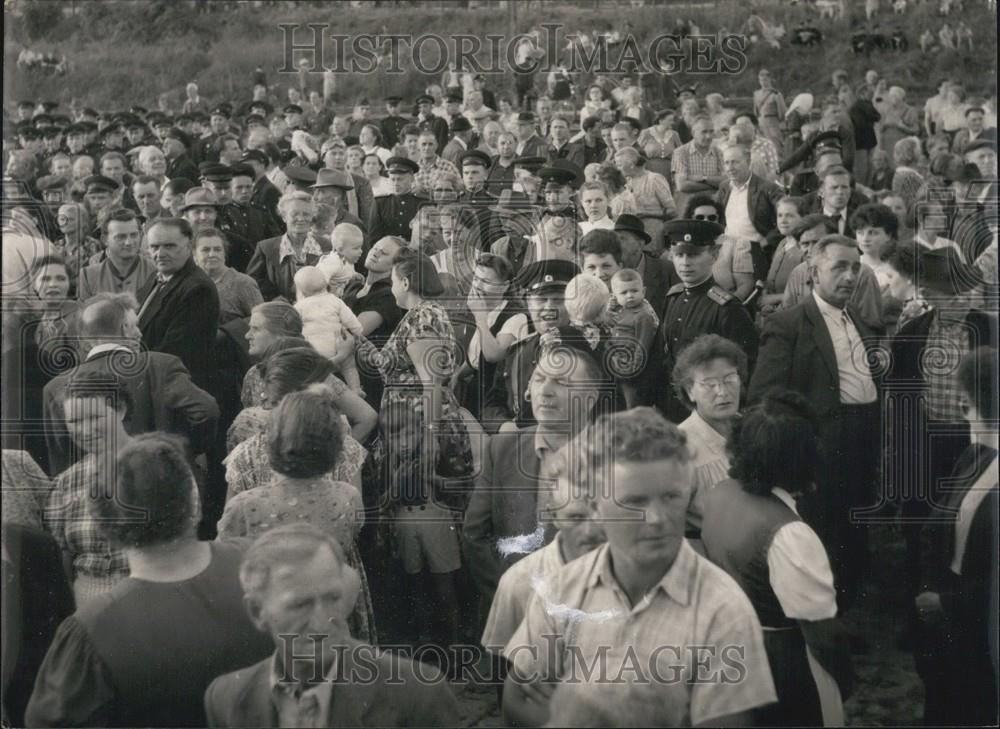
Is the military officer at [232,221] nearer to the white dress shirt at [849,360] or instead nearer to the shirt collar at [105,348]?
the shirt collar at [105,348]

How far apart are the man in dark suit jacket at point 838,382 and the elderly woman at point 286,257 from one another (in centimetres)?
173

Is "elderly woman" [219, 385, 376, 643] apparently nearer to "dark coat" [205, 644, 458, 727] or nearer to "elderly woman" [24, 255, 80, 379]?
"dark coat" [205, 644, 458, 727]

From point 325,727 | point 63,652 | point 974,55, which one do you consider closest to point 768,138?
point 974,55

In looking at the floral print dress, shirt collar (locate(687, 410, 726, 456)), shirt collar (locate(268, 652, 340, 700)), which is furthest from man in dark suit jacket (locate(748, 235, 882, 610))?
shirt collar (locate(268, 652, 340, 700))

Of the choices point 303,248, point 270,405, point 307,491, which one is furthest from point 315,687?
point 303,248

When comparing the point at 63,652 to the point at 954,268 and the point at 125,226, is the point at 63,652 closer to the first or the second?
the point at 125,226

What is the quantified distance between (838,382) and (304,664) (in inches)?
84.3

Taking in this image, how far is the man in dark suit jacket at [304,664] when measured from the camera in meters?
4.60

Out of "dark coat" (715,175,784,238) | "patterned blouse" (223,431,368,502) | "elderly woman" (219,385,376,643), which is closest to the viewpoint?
"elderly woman" (219,385,376,643)

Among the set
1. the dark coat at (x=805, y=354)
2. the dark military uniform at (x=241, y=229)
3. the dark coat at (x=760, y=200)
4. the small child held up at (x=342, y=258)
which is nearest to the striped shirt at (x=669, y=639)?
the dark coat at (x=805, y=354)

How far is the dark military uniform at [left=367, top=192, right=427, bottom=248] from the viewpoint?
5172 mm

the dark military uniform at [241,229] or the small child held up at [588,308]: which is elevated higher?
the dark military uniform at [241,229]

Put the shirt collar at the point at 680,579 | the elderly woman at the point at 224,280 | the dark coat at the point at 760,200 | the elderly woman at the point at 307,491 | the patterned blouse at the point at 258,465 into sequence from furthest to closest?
the dark coat at the point at 760,200 < the elderly woman at the point at 224,280 < the patterned blouse at the point at 258,465 < the elderly woman at the point at 307,491 < the shirt collar at the point at 680,579

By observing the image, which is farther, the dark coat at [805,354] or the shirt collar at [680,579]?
the dark coat at [805,354]
